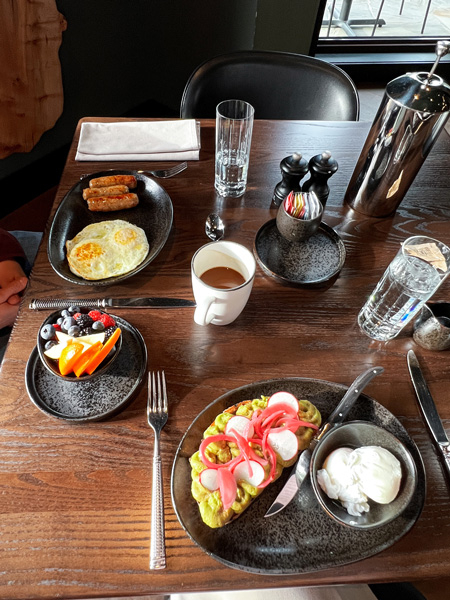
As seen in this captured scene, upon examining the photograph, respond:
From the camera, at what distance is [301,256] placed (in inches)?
38.4

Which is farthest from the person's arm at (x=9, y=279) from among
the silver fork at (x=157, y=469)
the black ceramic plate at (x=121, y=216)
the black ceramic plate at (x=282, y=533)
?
the black ceramic plate at (x=282, y=533)

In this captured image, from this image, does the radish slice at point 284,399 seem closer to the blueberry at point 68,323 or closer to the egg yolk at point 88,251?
the blueberry at point 68,323

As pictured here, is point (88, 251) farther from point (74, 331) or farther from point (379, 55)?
point (379, 55)

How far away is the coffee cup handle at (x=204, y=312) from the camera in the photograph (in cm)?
77

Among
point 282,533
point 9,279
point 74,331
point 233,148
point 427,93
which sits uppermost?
point 427,93

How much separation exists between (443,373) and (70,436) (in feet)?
2.24

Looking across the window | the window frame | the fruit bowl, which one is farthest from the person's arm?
the window

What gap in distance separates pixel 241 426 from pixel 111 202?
2.15ft

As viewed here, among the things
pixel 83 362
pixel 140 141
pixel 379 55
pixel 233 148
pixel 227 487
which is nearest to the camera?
pixel 227 487

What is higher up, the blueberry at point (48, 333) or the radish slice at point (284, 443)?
the blueberry at point (48, 333)

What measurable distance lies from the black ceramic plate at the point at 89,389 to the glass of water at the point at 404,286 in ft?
1.51

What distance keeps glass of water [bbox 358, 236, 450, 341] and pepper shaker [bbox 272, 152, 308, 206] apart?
0.31 m

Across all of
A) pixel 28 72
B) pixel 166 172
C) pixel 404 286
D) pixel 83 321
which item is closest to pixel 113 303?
pixel 83 321

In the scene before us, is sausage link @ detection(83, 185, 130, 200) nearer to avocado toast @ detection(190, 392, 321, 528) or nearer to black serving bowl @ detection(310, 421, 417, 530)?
avocado toast @ detection(190, 392, 321, 528)
